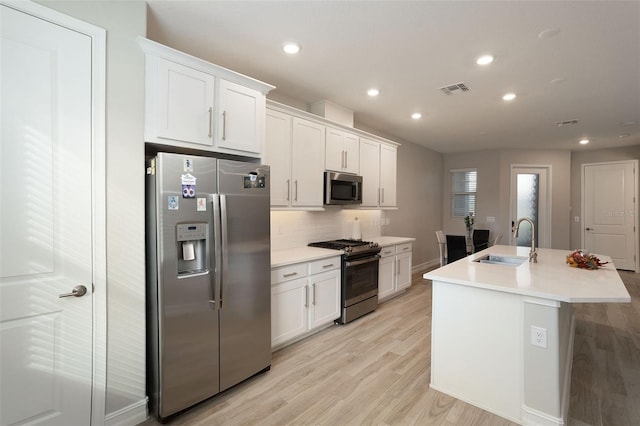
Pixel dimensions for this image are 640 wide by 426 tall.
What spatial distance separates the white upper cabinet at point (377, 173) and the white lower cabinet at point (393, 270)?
0.74m

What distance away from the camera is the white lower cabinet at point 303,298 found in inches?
113

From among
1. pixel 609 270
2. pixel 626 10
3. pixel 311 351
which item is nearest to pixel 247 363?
pixel 311 351

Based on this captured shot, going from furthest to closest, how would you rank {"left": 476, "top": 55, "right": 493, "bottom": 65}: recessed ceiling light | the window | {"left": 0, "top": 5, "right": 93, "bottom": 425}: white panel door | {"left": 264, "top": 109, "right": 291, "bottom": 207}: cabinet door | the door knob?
the window, {"left": 264, "top": 109, "right": 291, "bottom": 207}: cabinet door, {"left": 476, "top": 55, "right": 493, "bottom": 65}: recessed ceiling light, the door knob, {"left": 0, "top": 5, "right": 93, "bottom": 425}: white panel door

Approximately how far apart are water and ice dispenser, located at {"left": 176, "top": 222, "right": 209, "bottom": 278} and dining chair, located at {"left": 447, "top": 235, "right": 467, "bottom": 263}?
4.49m

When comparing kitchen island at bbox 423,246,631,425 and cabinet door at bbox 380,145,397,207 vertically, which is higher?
cabinet door at bbox 380,145,397,207

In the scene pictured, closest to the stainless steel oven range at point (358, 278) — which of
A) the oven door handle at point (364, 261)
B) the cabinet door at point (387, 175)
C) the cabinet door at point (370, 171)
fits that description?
the oven door handle at point (364, 261)

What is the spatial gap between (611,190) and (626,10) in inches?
253

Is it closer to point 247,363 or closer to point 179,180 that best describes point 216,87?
point 179,180

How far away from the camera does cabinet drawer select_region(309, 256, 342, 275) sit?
321 cm

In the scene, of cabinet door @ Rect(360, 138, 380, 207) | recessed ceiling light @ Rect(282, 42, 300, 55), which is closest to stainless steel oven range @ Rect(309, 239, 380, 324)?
cabinet door @ Rect(360, 138, 380, 207)

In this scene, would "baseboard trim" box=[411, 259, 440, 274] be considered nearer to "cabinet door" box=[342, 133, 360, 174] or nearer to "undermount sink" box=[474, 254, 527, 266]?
"undermount sink" box=[474, 254, 527, 266]

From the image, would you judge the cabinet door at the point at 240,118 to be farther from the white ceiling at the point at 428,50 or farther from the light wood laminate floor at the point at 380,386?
the light wood laminate floor at the point at 380,386

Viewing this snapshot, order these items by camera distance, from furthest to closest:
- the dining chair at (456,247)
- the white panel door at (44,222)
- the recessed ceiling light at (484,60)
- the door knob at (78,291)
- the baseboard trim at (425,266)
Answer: the baseboard trim at (425,266) → the dining chair at (456,247) → the recessed ceiling light at (484,60) → the door knob at (78,291) → the white panel door at (44,222)

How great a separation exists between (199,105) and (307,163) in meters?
1.48
